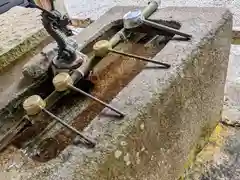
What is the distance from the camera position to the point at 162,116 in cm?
105

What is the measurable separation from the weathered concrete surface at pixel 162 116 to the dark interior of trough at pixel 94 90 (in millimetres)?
45

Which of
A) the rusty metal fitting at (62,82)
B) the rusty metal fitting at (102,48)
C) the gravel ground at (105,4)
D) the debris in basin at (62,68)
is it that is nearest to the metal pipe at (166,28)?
the debris in basin at (62,68)

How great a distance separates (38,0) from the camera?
8.85 ft

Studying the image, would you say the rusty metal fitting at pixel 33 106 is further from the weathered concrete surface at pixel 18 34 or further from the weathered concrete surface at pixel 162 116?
the weathered concrete surface at pixel 18 34

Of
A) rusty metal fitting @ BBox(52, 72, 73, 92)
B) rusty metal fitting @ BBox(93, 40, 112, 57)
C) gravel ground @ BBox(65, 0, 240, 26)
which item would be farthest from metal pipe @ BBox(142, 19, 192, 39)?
gravel ground @ BBox(65, 0, 240, 26)

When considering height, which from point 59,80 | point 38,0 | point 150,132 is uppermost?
point 59,80

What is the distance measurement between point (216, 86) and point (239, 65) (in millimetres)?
532

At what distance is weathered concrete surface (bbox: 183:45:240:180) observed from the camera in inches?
51.7

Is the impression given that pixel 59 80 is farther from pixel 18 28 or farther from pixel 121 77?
pixel 18 28

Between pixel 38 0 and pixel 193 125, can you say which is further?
pixel 38 0

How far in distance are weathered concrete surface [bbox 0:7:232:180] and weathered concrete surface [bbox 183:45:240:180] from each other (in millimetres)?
45

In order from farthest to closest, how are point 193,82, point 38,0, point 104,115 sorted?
point 38,0
point 193,82
point 104,115

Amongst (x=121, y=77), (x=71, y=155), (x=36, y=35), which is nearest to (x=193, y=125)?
(x=121, y=77)

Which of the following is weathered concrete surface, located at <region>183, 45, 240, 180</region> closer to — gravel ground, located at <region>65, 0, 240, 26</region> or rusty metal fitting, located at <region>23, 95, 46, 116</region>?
rusty metal fitting, located at <region>23, 95, 46, 116</region>
